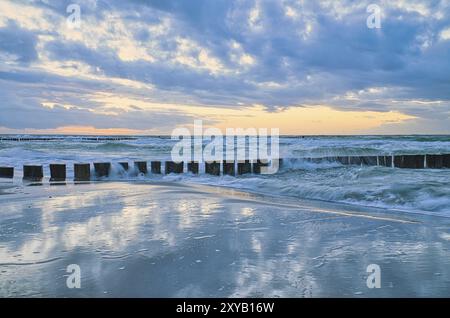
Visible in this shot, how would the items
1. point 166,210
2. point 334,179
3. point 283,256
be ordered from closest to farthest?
point 283,256
point 166,210
point 334,179

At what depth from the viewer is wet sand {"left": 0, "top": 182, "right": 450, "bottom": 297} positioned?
2.80 m

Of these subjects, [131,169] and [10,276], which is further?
[131,169]

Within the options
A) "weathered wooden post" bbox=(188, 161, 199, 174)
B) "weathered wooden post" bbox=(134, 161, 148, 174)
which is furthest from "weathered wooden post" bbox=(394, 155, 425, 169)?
"weathered wooden post" bbox=(134, 161, 148, 174)

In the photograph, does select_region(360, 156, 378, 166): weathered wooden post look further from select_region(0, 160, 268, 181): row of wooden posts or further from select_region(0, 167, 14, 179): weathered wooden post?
select_region(0, 167, 14, 179): weathered wooden post

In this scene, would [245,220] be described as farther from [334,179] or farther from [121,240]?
[334,179]

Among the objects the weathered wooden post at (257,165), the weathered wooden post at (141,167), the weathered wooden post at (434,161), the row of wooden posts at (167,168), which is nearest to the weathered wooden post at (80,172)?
the row of wooden posts at (167,168)

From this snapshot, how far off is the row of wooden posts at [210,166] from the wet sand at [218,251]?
5.29 metres

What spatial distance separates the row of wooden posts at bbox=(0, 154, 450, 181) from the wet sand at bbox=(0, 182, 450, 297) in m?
5.29

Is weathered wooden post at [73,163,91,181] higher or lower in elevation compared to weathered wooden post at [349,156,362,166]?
lower

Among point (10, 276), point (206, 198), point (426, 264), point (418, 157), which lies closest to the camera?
point (10, 276)

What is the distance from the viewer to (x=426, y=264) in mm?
3334
